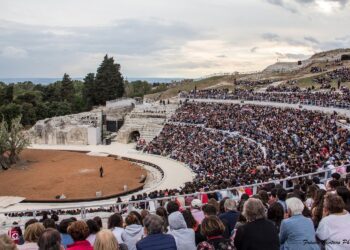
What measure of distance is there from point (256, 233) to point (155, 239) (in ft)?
4.92

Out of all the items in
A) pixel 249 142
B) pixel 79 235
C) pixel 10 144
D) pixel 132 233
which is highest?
pixel 79 235

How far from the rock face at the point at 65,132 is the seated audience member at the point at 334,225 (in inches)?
2275

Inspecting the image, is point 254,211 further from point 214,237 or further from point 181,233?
point 181,233

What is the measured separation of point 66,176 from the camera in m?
43.8

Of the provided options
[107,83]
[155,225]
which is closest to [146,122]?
[107,83]

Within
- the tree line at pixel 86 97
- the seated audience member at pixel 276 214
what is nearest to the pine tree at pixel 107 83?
the tree line at pixel 86 97

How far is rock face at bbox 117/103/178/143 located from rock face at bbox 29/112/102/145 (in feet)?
12.6

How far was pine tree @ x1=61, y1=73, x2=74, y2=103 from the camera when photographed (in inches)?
3989

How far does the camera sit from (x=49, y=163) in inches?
2020

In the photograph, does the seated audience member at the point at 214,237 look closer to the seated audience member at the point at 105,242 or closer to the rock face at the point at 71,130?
the seated audience member at the point at 105,242

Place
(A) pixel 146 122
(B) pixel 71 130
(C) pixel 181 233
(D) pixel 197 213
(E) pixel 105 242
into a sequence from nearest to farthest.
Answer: (E) pixel 105 242 → (C) pixel 181 233 → (D) pixel 197 213 → (B) pixel 71 130 → (A) pixel 146 122

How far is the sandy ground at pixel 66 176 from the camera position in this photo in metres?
37.8

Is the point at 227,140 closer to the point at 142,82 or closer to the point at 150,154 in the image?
the point at 150,154

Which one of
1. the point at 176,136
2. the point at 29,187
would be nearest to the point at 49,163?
the point at 29,187
